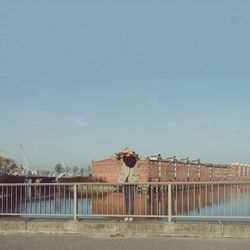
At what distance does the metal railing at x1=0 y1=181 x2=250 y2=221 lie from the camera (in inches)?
424

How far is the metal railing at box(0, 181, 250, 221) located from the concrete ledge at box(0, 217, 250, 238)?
0.28 meters

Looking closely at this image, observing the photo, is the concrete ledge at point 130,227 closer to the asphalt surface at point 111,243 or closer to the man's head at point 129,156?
the asphalt surface at point 111,243

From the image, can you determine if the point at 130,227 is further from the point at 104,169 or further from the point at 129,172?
the point at 104,169

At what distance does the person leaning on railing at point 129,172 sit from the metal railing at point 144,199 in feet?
0.09

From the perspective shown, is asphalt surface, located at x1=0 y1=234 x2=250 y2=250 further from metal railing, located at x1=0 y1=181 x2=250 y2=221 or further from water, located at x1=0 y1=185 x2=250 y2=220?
water, located at x1=0 y1=185 x2=250 y2=220

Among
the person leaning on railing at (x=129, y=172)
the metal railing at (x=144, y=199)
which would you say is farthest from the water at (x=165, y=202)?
the person leaning on railing at (x=129, y=172)

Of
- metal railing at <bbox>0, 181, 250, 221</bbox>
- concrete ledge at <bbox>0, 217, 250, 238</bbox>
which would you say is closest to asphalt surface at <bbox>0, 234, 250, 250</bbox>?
concrete ledge at <bbox>0, 217, 250, 238</bbox>

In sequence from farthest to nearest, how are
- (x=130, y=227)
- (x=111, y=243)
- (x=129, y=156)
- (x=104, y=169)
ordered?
(x=104, y=169) → (x=129, y=156) → (x=130, y=227) → (x=111, y=243)

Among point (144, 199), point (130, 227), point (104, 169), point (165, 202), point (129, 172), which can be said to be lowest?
point (130, 227)

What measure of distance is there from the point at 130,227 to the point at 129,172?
1770mm

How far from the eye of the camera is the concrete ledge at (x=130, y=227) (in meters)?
9.75

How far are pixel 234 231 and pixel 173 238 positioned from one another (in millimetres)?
1391

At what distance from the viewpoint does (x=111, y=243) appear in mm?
9133

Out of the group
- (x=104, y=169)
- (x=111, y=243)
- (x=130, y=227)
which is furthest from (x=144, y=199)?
(x=104, y=169)
